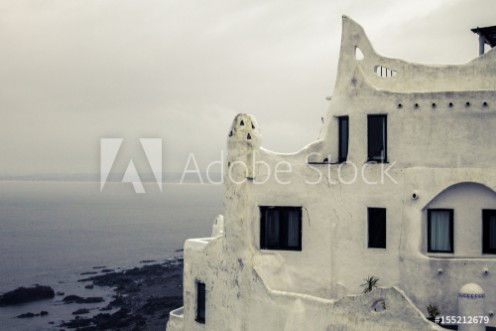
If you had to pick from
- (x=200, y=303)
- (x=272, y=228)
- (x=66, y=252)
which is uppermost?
(x=272, y=228)

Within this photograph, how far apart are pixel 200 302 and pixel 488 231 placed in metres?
11.5

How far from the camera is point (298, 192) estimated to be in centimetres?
2231

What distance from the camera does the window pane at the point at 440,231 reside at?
813 inches

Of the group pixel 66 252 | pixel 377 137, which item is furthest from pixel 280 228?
pixel 66 252

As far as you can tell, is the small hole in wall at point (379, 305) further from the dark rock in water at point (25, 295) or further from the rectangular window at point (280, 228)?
the dark rock in water at point (25, 295)

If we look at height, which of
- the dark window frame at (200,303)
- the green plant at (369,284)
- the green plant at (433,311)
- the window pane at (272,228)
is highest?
the window pane at (272,228)

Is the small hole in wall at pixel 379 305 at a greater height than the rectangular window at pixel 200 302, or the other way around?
the small hole in wall at pixel 379 305

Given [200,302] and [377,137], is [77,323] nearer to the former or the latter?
[200,302]

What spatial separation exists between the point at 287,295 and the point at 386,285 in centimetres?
343

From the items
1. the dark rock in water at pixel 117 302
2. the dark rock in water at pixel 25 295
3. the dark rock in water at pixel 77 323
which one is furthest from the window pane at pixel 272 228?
the dark rock in water at pixel 25 295

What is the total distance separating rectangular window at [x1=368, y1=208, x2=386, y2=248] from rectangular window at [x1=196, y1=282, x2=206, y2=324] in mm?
7430

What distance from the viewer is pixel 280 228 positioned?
22.7 meters

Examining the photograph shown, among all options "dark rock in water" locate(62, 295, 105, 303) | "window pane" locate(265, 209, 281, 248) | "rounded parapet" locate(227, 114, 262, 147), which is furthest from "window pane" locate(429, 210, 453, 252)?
"dark rock in water" locate(62, 295, 105, 303)

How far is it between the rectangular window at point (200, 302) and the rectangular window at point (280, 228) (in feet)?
12.1
